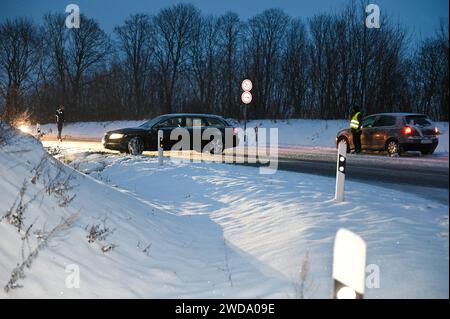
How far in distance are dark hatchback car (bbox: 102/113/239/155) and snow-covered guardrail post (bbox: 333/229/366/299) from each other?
1221cm

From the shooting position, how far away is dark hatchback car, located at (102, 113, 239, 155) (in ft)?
48.8

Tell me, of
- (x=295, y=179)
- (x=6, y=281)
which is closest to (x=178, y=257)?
(x=6, y=281)

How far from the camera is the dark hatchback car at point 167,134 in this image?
48.8ft

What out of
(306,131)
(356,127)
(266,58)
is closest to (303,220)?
(356,127)

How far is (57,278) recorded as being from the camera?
379 cm

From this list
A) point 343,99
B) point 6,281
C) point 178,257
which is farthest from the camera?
point 343,99

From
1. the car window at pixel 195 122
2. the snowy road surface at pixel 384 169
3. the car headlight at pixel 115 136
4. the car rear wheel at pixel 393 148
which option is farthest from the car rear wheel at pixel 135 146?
the car rear wheel at pixel 393 148

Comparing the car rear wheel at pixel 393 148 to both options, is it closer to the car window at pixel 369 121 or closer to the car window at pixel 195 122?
the car window at pixel 369 121

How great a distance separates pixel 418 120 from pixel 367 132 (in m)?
2.20

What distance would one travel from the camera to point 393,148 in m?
14.7

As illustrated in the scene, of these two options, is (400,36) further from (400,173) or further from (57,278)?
(57,278)

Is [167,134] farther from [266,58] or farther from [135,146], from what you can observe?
[266,58]

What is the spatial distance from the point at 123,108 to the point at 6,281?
146ft

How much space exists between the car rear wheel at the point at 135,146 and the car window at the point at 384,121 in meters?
8.78
